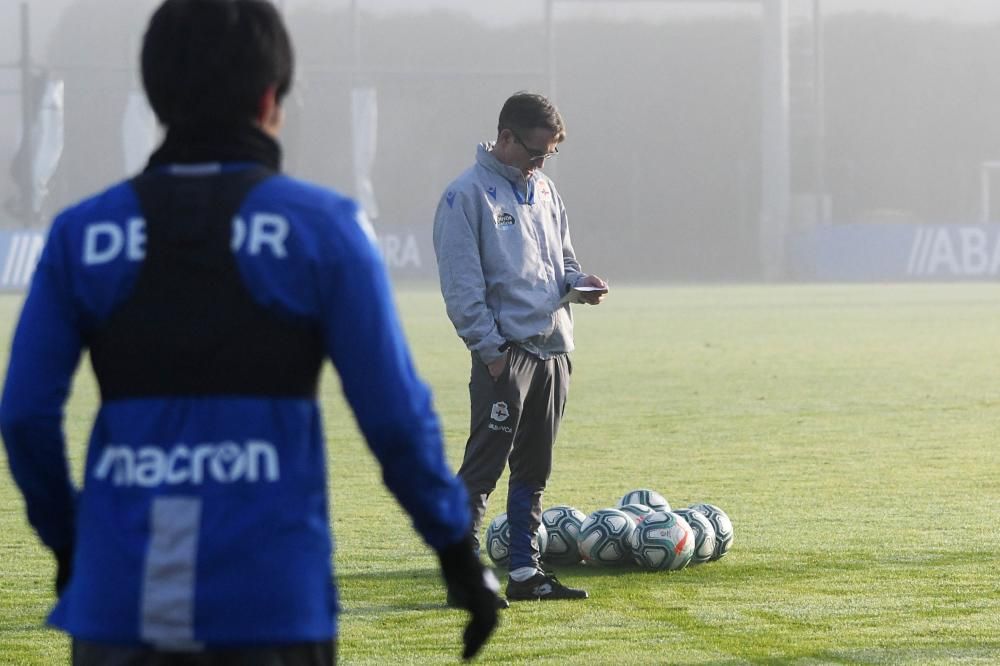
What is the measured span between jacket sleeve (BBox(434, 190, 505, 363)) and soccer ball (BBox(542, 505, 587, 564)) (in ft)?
3.80

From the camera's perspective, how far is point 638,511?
6.96 meters

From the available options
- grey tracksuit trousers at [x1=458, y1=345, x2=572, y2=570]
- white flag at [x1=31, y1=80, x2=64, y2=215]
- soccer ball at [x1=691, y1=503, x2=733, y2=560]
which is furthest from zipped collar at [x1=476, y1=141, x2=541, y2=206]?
white flag at [x1=31, y1=80, x2=64, y2=215]

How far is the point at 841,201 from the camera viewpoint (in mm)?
68625

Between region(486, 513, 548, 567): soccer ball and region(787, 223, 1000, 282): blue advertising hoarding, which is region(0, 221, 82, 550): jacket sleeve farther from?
region(787, 223, 1000, 282): blue advertising hoarding

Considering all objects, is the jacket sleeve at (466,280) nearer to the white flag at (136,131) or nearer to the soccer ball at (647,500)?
the soccer ball at (647,500)

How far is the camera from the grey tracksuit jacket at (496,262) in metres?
5.98

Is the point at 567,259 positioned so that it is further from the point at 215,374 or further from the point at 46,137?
the point at 46,137

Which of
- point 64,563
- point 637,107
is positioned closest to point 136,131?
point 637,107

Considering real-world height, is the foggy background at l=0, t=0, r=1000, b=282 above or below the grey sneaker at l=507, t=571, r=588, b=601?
above

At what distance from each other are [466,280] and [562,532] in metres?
1.45

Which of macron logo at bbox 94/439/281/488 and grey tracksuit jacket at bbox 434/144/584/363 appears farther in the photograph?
grey tracksuit jacket at bbox 434/144/584/363

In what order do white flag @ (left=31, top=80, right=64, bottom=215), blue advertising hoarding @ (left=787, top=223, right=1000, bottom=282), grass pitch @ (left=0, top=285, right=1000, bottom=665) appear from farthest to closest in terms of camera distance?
blue advertising hoarding @ (left=787, top=223, right=1000, bottom=282), white flag @ (left=31, top=80, right=64, bottom=215), grass pitch @ (left=0, top=285, right=1000, bottom=665)

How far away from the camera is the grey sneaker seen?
6188mm

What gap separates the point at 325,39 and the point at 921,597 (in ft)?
211
